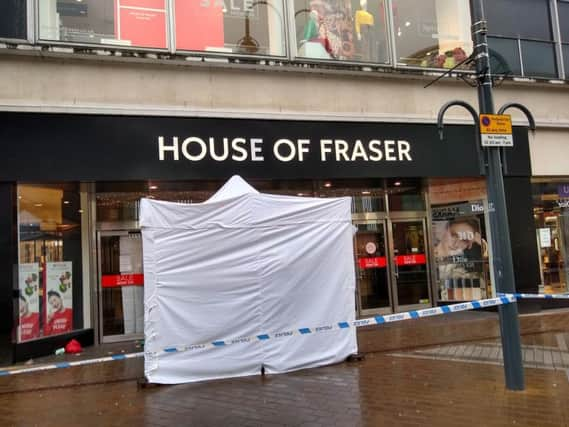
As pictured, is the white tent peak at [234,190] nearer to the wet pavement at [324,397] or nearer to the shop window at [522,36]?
the wet pavement at [324,397]

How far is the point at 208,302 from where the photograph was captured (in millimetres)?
7160

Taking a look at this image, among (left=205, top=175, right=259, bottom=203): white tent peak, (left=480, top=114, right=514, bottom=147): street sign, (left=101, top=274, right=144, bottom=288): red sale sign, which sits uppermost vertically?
(left=480, top=114, right=514, bottom=147): street sign

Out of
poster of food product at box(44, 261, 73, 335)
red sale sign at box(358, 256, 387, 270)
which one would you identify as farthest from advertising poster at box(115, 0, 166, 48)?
red sale sign at box(358, 256, 387, 270)

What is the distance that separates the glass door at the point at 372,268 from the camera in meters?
12.2

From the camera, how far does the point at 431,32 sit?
11938mm

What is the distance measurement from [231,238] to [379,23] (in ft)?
22.0

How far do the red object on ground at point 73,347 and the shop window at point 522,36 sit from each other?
10550 millimetres

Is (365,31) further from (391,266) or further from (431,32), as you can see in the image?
(391,266)

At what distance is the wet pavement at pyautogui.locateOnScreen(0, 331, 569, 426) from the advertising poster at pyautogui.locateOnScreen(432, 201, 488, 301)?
14.7 ft

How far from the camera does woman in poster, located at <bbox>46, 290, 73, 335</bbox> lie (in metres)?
9.70

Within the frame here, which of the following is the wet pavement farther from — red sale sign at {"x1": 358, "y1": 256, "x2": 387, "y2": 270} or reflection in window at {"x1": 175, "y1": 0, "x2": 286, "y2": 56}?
reflection in window at {"x1": 175, "y1": 0, "x2": 286, "y2": 56}

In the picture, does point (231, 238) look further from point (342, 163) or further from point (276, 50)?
point (276, 50)

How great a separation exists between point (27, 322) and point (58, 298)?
830 millimetres

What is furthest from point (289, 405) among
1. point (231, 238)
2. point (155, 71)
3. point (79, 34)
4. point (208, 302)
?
point (79, 34)
